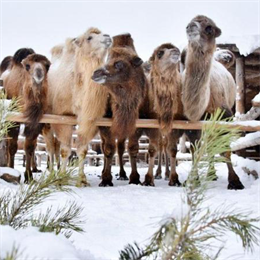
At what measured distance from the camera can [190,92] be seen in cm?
491

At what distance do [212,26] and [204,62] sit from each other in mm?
412

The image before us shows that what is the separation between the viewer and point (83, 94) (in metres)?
5.11

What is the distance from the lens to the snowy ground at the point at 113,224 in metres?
0.89

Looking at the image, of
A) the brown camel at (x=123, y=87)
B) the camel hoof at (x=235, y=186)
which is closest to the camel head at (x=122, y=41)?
the brown camel at (x=123, y=87)

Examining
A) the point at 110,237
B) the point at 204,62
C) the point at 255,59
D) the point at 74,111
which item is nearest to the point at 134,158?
the point at 74,111

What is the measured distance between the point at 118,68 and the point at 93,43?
1.59ft

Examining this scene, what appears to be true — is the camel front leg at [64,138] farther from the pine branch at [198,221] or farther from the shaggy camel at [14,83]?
the pine branch at [198,221]

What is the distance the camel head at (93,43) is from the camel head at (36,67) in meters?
0.50

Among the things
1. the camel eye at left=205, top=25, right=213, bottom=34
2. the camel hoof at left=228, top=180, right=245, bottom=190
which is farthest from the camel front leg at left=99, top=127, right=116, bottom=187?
the camel eye at left=205, top=25, right=213, bottom=34

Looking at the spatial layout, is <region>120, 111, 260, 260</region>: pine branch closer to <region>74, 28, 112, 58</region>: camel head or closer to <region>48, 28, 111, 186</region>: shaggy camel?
<region>48, 28, 111, 186</region>: shaggy camel

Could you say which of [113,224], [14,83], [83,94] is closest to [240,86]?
[83,94]

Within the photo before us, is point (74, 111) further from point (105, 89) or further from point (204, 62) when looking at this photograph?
point (204, 62)

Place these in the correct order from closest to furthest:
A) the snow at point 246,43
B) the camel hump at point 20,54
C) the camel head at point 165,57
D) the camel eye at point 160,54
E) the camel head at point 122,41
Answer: the camel head at point 165,57 < the camel eye at point 160,54 < the camel head at point 122,41 < the camel hump at point 20,54 < the snow at point 246,43

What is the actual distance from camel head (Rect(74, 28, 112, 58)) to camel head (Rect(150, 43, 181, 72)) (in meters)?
0.61
